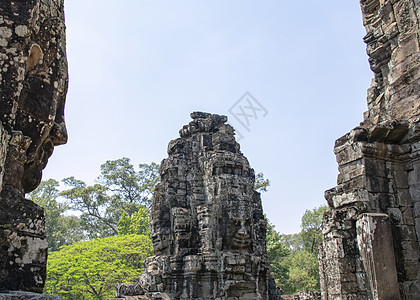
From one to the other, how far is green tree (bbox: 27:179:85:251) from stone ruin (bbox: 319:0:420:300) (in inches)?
1291

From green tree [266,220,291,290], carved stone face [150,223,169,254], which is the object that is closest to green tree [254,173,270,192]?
green tree [266,220,291,290]

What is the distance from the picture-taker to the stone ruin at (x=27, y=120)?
2840mm

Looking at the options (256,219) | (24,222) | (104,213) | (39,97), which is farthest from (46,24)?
(104,213)

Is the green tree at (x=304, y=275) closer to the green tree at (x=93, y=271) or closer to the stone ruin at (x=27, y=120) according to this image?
the green tree at (x=93, y=271)

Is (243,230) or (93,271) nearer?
(243,230)

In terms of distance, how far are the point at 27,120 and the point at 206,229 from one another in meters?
8.52

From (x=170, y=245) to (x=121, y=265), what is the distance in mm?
8925

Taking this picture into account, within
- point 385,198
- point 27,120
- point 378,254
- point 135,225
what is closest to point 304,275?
point 135,225

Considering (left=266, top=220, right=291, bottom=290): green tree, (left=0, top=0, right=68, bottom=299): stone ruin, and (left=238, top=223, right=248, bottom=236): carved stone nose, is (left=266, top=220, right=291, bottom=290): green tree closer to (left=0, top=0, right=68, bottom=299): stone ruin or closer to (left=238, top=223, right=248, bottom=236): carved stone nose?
(left=238, top=223, right=248, bottom=236): carved stone nose

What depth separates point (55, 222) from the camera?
35688 millimetres

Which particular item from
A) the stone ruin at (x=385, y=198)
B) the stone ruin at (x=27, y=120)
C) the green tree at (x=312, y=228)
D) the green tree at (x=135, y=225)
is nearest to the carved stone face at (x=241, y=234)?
the stone ruin at (x=385, y=198)

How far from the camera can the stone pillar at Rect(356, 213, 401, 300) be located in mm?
4082

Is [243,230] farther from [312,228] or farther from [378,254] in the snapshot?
[312,228]

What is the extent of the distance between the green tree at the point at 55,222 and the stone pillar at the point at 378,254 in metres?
33.2
